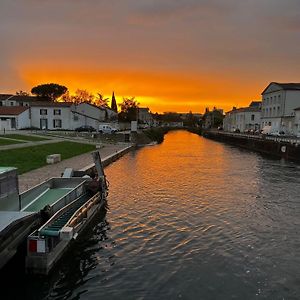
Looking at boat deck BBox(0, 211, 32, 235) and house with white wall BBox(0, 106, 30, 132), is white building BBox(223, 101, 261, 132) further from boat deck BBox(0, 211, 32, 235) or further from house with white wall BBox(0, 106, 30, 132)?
boat deck BBox(0, 211, 32, 235)

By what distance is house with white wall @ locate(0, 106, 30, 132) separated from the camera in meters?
74.3

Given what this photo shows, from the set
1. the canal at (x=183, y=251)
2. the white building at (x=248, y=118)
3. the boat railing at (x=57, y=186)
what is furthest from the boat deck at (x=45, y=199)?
the white building at (x=248, y=118)

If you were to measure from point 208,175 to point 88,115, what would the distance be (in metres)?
65.0

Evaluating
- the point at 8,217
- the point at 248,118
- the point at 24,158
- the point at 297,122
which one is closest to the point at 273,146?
the point at 297,122

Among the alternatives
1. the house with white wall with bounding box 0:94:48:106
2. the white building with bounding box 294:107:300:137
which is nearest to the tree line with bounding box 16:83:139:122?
the house with white wall with bounding box 0:94:48:106

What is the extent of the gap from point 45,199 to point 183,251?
6.07m

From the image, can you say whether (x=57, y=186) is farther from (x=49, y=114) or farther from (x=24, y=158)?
(x=49, y=114)

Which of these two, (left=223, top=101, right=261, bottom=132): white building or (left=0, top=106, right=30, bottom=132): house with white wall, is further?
(left=223, top=101, right=261, bottom=132): white building

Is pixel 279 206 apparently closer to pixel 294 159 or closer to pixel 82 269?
pixel 82 269

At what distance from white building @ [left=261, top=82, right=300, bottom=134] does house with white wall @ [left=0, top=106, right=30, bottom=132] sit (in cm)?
5520

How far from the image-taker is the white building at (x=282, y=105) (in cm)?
8301

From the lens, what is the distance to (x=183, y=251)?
12305mm

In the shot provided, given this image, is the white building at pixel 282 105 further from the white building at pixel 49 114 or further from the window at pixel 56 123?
the window at pixel 56 123

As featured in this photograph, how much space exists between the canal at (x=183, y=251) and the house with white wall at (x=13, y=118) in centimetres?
5871
